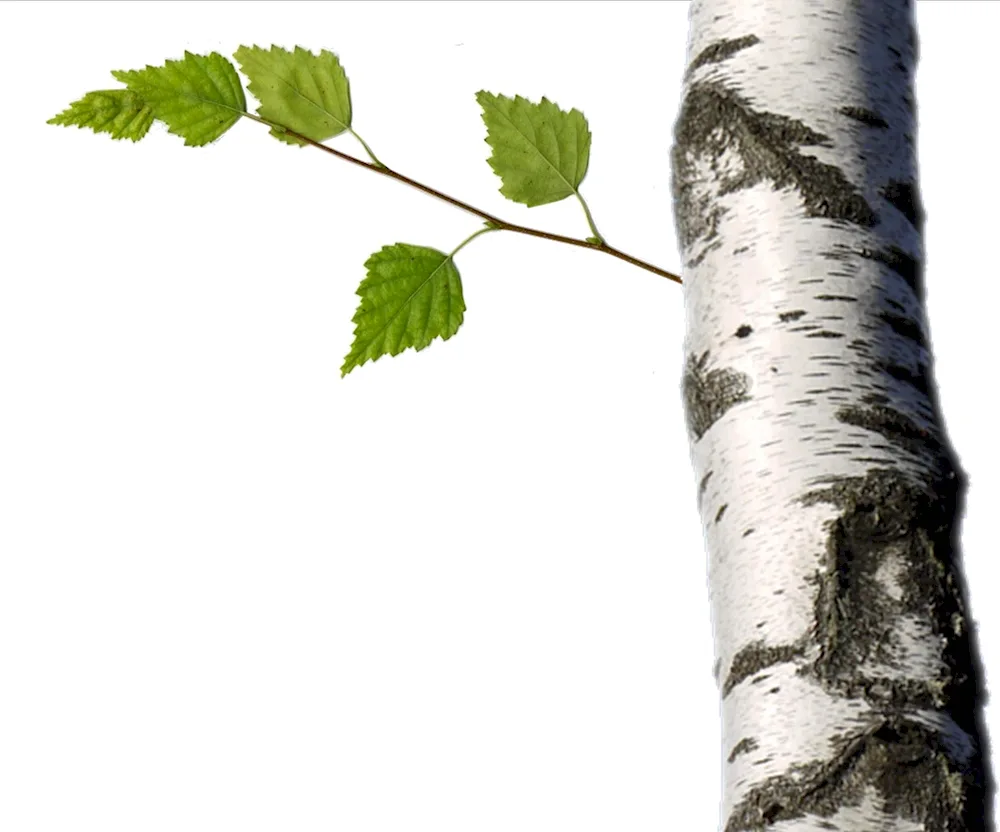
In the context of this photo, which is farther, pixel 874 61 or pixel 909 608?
pixel 874 61

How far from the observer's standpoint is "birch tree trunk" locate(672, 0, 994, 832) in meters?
0.46

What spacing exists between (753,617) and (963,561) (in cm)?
9

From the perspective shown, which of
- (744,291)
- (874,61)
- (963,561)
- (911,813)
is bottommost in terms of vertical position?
(911,813)

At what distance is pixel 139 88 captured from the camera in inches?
31.3

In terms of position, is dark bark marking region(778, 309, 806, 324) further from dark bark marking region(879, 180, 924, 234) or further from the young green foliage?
the young green foliage

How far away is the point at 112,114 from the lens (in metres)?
0.80

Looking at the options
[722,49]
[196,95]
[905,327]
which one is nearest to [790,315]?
[905,327]

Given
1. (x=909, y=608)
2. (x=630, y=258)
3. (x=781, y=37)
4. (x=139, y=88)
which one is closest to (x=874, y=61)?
(x=781, y=37)

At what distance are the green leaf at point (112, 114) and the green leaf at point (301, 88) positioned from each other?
0.27ft

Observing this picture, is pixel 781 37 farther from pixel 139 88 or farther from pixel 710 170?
pixel 139 88

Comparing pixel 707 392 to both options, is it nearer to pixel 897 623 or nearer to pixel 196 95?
pixel 897 623

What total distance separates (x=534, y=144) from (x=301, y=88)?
14 cm

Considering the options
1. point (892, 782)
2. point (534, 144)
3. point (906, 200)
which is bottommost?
point (892, 782)

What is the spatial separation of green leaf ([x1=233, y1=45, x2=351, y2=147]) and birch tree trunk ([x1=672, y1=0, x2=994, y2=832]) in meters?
0.23
